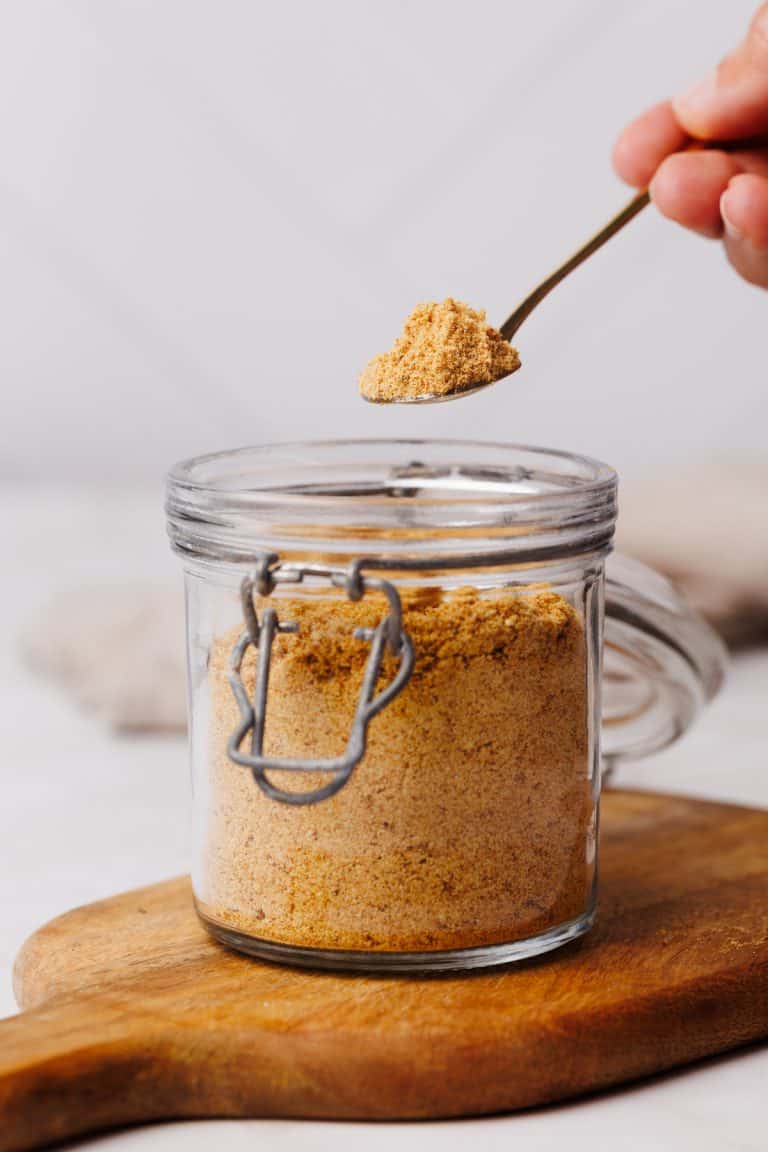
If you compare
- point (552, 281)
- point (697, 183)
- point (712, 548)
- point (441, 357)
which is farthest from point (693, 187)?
point (712, 548)

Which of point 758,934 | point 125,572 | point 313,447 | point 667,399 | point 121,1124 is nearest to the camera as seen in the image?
point 121,1124

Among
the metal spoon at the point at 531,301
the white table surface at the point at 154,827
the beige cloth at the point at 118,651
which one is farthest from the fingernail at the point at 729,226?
the beige cloth at the point at 118,651

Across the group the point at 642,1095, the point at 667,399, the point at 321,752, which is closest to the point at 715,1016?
the point at 642,1095

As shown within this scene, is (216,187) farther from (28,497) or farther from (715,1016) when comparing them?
(715,1016)

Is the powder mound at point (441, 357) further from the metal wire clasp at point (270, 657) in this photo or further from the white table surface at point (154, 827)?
the white table surface at point (154, 827)

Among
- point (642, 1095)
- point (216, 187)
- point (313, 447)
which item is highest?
point (216, 187)
